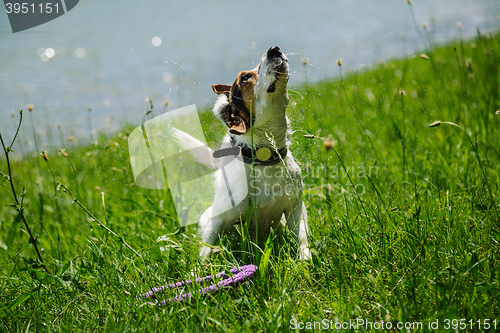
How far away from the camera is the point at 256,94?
214 centimetres

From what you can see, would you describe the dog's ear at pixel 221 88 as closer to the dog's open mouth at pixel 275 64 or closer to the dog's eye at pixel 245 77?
the dog's eye at pixel 245 77

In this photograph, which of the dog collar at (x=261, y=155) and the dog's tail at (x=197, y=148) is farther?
the dog's tail at (x=197, y=148)

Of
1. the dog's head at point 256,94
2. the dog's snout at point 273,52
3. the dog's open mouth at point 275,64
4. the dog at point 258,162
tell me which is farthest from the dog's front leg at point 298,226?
the dog's snout at point 273,52

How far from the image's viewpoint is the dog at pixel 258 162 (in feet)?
6.93

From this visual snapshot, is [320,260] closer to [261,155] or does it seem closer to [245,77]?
[261,155]

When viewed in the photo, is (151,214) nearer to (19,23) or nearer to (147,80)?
(147,80)

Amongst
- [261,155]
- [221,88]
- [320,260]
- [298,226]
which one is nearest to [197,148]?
[221,88]

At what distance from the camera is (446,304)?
1628mm

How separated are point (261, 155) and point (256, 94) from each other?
1.04 ft

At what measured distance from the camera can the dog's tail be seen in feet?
8.52

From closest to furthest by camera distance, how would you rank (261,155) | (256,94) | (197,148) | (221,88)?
(256,94), (261,155), (221,88), (197,148)

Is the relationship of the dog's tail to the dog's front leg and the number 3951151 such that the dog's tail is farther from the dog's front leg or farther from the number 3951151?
the number 3951151

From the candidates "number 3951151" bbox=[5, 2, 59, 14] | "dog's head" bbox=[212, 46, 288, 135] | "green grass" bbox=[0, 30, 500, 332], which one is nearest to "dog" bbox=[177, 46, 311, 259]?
"dog's head" bbox=[212, 46, 288, 135]

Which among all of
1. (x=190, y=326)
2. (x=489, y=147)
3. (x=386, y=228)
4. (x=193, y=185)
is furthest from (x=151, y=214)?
(x=489, y=147)
